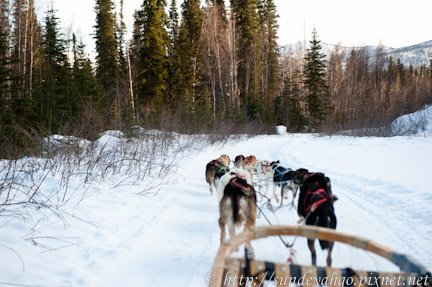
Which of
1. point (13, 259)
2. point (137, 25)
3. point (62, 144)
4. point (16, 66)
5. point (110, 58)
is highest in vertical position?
point (137, 25)

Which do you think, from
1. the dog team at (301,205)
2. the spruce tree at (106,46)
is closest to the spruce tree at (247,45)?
the spruce tree at (106,46)

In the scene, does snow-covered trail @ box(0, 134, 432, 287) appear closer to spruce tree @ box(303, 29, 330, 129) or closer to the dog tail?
the dog tail

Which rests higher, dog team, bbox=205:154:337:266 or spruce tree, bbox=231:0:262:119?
spruce tree, bbox=231:0:262:119

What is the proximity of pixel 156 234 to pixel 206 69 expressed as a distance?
88.4 feet

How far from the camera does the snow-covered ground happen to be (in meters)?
3.02

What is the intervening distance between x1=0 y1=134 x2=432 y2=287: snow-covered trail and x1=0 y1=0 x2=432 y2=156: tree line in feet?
39.5

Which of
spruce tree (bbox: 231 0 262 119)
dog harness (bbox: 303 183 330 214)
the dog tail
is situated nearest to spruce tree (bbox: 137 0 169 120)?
spruce tree (bbox: 231 0 262 119)

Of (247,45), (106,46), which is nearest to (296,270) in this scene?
(106,46)

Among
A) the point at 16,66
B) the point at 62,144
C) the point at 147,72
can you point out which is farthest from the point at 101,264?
the point at 147,72

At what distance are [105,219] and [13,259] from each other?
61.2 inches

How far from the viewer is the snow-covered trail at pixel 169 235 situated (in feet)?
9.93

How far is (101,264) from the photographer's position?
322cm

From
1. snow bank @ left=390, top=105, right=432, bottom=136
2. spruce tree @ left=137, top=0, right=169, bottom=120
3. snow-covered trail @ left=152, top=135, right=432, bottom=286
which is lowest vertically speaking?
snow-covered trail @ left=152, top=135, right=432, bottom=286

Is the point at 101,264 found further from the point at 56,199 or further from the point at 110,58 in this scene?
the point at 110,58
